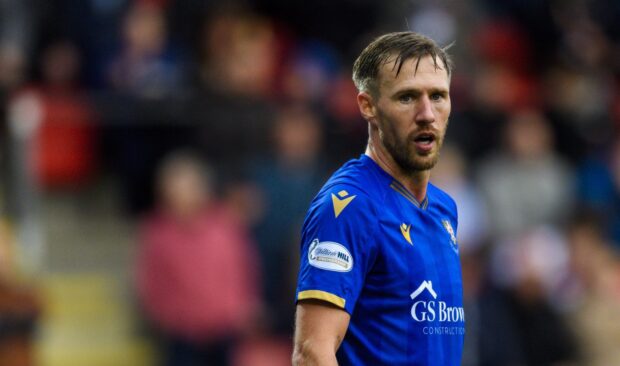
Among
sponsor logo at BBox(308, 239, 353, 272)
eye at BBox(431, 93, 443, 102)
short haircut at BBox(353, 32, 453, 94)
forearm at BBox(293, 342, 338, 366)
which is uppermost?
short haircut at BBox(353, 32, 453, 94)

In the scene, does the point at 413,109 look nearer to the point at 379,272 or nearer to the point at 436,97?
the point at 436,97

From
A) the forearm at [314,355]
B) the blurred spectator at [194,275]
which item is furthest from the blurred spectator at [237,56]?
the forearm at [314,355]

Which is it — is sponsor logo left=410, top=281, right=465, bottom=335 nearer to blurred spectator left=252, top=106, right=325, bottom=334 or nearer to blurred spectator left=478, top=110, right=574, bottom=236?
blurred spectator left=252, top=106, right=325, bottom=334

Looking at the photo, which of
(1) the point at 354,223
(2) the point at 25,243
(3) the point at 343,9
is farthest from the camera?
(3) the point at 343,9

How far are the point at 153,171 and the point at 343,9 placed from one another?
3.31m

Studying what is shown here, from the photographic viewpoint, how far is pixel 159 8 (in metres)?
11.2

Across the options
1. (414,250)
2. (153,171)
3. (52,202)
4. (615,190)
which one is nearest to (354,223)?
(414,250)

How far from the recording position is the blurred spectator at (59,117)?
10.4 m

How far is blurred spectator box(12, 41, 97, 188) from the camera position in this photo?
10.4m

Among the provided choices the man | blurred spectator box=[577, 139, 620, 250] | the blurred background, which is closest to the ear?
the man

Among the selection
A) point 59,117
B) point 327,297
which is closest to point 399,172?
point 327,297

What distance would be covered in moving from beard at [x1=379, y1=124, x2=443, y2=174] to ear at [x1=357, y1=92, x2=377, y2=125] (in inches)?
2.6

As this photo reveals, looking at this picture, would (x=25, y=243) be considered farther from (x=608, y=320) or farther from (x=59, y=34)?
(x=608, y=320)

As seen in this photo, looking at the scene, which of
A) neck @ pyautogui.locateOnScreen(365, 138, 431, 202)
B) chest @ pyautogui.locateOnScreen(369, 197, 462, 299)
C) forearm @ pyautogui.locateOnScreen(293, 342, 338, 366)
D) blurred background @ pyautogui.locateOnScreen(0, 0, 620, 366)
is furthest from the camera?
blurred background @ pyautogui.locateOnScreen(0, 0, 620, 366)
